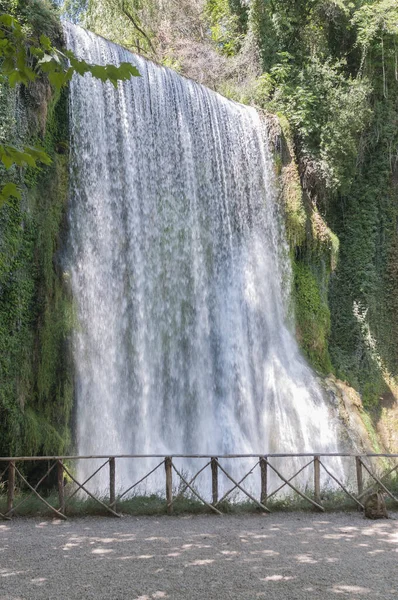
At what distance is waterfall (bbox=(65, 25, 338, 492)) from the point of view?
1150cm

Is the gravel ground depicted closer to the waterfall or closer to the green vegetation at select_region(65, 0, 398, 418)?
the waterfall

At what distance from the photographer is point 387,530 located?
6992 millimetres

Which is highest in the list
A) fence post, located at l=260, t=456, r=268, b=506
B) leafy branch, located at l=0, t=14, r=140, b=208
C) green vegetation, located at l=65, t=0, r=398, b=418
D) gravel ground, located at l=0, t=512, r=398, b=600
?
green vegetation, located at l=65, t=0, r=398, b=418

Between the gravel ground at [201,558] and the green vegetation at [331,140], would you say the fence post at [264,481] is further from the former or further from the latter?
the green vegetation at [331,140]

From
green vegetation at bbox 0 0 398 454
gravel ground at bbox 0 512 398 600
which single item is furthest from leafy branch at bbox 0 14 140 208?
green vegetation at bbox 0 0 398 454

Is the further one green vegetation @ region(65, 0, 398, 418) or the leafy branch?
green vegetation @ region(65, 0, 398, 418)

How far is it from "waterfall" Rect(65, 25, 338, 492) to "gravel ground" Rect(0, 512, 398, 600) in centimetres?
387

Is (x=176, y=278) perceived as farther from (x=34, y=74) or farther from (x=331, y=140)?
(x=34, y=74)

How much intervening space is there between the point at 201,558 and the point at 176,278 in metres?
7.91

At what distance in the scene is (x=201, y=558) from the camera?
5.68 meters

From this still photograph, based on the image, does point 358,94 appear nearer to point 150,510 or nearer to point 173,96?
point 173,96

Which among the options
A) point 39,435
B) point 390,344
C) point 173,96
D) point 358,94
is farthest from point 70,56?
point 390,344

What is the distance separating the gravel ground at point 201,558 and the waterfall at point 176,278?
12.7 feet

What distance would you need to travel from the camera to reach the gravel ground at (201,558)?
4773 millimetres
